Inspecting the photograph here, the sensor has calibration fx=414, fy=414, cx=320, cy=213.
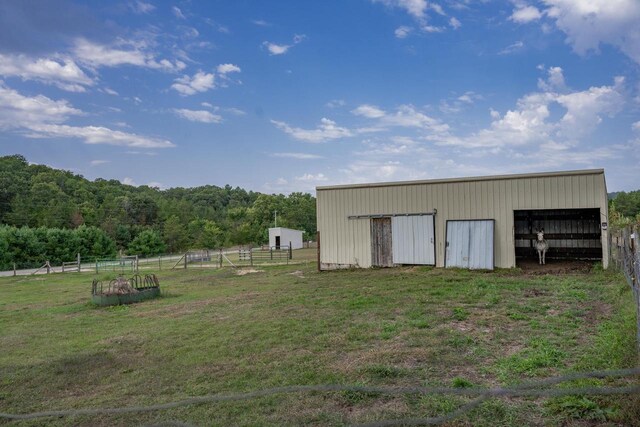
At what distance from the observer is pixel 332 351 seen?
5.83 meters

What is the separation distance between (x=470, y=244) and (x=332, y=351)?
10448 mm

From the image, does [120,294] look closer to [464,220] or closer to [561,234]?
[464,220]

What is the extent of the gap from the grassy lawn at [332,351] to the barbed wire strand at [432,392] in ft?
0.35

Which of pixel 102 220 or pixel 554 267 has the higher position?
pixel 102 220

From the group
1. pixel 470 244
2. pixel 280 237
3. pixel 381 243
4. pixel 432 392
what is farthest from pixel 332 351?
pixel 280 237

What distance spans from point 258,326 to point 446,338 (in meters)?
3.44

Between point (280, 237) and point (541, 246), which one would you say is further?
point (280, 237)

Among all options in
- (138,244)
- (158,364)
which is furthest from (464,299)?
(138,244)

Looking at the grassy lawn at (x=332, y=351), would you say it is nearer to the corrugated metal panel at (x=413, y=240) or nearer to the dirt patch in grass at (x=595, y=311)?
the dirt patch in grass at (x=595, y=311)

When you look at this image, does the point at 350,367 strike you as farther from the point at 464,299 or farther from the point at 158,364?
the point at 464,299

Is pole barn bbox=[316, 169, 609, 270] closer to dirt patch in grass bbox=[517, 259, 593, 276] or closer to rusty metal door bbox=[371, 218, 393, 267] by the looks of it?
rusty metal door bbox=[371, 218, 393, 267]

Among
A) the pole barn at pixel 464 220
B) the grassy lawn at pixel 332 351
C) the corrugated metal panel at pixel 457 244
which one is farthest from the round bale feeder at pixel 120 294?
the corrugated metal panel at pixel 457 244

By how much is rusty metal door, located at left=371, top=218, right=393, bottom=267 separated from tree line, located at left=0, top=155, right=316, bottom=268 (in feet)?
91.3

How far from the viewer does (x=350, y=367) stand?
508 cm
